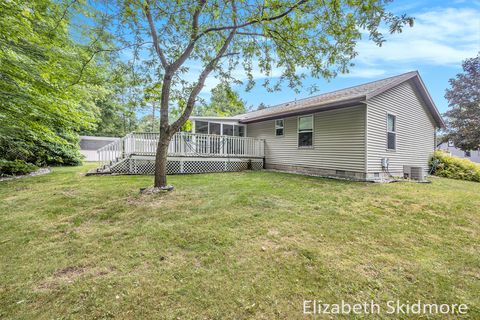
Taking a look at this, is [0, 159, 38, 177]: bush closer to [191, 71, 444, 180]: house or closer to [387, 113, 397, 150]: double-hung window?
[191, 71, 444, 180]: house

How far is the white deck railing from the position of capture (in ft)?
31.0

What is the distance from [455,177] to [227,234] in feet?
43.9

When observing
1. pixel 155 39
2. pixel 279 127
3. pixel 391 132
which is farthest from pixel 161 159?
pixel 391 132

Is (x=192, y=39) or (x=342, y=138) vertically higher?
(x=192, y=39)

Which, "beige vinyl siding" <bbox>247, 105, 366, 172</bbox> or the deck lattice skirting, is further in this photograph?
the deck lattice skirting

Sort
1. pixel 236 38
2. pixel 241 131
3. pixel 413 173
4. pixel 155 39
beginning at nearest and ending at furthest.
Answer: pixel 155 39 → pixel 236 38 → pixel 413 173 → pixel 241 131

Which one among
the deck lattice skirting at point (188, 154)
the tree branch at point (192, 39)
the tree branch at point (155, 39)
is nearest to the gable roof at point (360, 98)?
the deck lattice skirting at point (188, 154)

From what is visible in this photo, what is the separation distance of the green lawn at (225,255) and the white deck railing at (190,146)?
4.36 m

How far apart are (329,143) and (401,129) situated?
3575mm

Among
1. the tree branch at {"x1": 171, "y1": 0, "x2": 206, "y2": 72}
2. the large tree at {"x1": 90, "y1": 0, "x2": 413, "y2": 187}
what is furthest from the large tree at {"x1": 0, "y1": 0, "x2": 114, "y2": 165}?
the tree branch at {"x1": 171, "y1": 0, "x2": 206, "y2": 72}

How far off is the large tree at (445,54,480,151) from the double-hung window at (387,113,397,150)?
18194 mm

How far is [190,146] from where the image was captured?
398 inches

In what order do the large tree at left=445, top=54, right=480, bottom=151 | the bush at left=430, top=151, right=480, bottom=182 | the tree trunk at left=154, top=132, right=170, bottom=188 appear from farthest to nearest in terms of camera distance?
the large tree at left=445, top=54, right=480, bottom=151 → the bush at left=430, top=151, right=480, bottom=182 → the tree trunk at left=154, top=132, right=170, bottom=188

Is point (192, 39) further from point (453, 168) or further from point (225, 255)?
point (453, 168)
